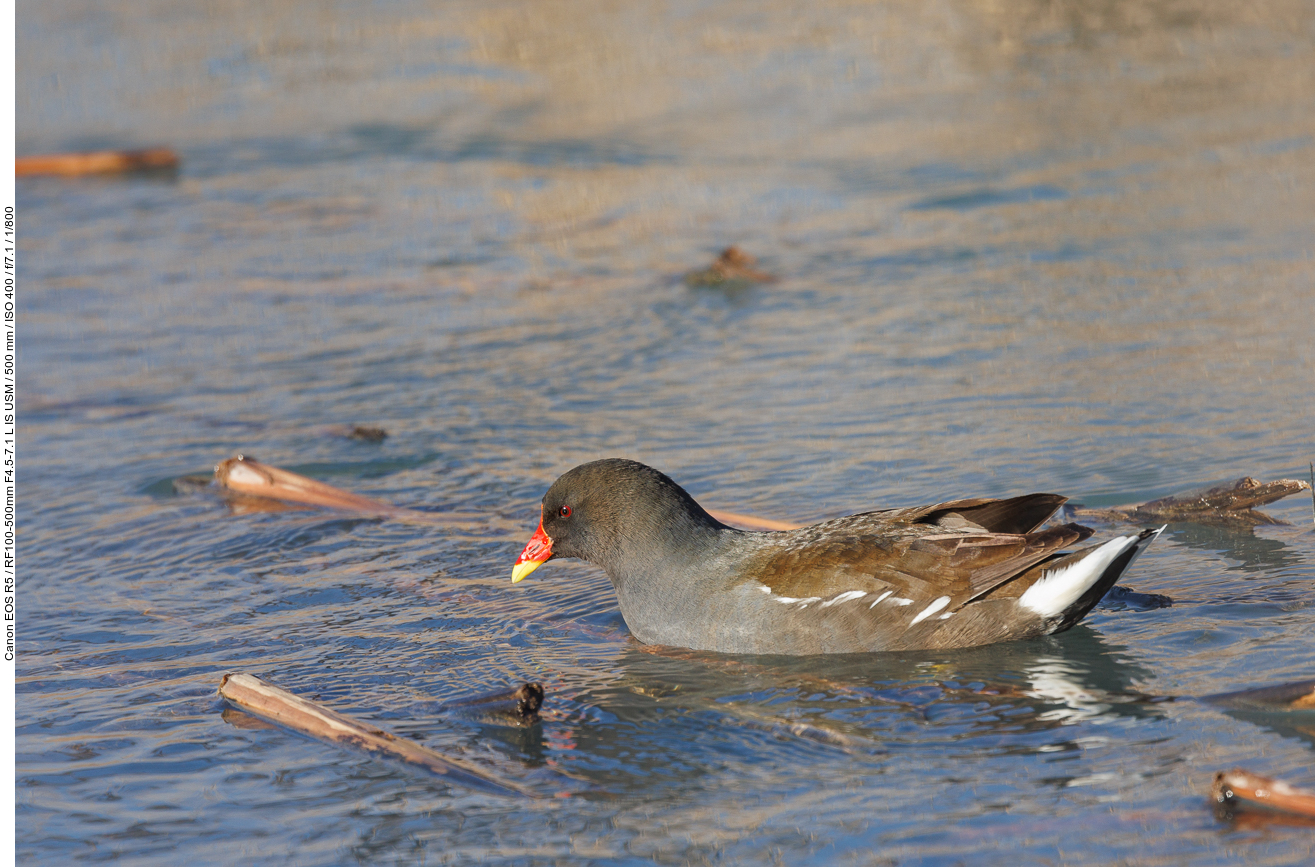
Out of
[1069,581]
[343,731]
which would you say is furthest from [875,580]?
[343,731]

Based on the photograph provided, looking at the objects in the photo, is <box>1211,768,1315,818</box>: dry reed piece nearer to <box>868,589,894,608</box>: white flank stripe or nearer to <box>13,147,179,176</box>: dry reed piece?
<box>868,589,894,608</box>: white flank stripe

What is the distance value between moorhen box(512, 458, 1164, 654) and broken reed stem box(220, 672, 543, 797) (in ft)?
4.14

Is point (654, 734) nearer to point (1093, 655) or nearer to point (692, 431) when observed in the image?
point (1093, 655)

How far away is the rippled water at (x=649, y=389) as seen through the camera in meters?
4.25

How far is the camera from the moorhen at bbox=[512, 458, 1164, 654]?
510cm

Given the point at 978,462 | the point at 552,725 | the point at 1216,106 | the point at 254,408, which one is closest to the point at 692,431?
the point at 978,462

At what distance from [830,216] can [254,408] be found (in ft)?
14.4

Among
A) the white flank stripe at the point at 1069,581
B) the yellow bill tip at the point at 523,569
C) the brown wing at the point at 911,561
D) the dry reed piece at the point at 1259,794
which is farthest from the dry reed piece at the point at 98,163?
the dry reed piece at the point at 1259,794

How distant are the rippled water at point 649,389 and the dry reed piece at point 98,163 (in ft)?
0.58

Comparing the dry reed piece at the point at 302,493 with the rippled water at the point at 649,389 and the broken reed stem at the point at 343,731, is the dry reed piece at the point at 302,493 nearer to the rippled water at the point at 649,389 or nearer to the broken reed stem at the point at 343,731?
the rippled water at the point at 649,389

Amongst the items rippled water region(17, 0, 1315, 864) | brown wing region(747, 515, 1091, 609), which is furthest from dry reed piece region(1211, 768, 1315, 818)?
brown wing region(747, 515, 1091, 609)

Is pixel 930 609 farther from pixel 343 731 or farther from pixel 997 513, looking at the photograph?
pixel 343 731

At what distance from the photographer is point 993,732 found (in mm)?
4426

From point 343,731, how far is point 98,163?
31.5 ft
